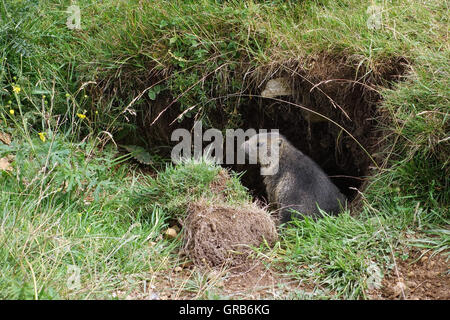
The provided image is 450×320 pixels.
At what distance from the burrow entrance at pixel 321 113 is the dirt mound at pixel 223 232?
3.54 feet

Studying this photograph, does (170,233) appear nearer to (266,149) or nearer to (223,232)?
(223,232)

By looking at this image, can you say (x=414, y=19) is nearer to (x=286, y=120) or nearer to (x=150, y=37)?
(x=286, y=120)

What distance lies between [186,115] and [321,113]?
5.32 ft

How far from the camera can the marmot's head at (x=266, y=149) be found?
6.03m

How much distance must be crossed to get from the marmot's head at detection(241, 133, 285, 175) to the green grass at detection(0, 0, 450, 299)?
1.28ft

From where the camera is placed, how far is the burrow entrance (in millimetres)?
5438

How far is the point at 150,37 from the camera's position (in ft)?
19.9

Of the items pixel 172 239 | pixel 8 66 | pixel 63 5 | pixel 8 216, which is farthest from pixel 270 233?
pixel 63 5

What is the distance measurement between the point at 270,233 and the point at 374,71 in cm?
207

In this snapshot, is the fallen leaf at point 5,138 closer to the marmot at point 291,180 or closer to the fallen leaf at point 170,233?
the fallen leaf at point 170,233

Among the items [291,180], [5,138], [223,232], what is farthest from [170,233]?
[5,138]

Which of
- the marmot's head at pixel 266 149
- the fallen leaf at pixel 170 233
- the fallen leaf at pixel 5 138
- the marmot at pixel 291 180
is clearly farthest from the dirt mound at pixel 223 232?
the fallen leaf at pixel 5 138

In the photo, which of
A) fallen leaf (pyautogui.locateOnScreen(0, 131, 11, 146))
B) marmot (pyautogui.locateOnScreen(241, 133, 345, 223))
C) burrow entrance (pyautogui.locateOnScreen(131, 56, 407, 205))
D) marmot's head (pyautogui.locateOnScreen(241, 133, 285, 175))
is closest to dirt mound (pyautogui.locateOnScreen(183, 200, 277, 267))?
marmot (pyautogui.locateOnScreen(241, 133, 345, 223))

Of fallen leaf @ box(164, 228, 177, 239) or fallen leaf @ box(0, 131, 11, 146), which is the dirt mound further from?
fallen leaf @ box(0, 131, 11, 146)
